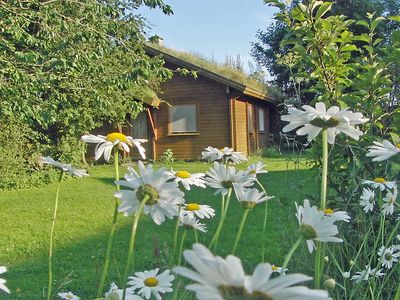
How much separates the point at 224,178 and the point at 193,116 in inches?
564

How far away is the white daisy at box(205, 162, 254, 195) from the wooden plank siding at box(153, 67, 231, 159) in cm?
1374

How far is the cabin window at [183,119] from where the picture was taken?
50.5 ft

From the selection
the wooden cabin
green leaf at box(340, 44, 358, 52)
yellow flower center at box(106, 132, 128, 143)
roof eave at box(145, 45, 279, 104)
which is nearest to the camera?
yellow flower center at box(106, 132, 128, 143)

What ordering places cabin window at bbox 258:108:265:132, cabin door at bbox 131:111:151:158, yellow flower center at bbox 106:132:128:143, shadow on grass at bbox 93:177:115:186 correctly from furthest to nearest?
cabin window at bbox 258:108:265:132, cabin door at bbox 131:111:151:158, shadow on grass at bbox 93:177:115:186, yellow flower center at bbox 106:132:128:143

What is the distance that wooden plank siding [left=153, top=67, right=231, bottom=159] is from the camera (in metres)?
15.0

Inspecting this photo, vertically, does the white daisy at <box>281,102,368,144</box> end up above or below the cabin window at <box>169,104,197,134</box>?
below

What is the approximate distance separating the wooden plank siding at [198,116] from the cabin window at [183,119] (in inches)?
5.1

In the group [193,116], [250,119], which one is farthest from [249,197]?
[250,119]

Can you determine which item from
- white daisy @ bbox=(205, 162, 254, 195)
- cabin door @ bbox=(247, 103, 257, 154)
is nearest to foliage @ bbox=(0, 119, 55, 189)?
cabin door @ bbox=(247, 103, 257, 154)

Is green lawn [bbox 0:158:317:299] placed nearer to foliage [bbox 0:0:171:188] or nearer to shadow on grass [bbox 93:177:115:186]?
foliage [bbox 0:0:171:188]

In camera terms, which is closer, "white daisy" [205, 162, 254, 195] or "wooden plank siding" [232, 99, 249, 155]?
"white daisy" [205, 162, 254, 195]

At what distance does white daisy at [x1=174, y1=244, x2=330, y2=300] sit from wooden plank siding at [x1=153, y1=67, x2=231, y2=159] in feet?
47.6

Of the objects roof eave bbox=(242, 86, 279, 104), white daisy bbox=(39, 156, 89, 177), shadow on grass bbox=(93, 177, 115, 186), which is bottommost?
shadow on grass bbox=(93, 177, 115, 186)

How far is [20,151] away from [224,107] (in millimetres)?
6415
